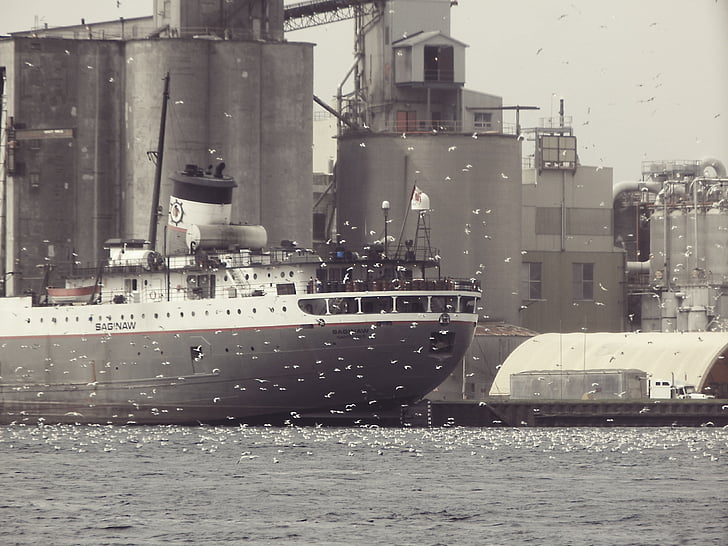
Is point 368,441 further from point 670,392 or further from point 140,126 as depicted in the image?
point 140,126

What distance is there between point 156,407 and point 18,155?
24.3 m

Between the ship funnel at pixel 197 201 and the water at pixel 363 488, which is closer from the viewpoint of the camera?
the water at pixel 363 488

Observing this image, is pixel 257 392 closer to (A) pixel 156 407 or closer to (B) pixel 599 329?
(A) pixel 156 407

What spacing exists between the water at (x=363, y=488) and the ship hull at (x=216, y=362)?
8.53 feet

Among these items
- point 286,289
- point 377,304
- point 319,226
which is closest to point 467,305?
point 377,304

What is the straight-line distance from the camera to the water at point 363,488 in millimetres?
43969

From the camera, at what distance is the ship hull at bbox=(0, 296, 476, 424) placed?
73438 mm

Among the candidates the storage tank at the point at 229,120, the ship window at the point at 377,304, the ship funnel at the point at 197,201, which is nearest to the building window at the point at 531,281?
the storage tank at the point at 229,120

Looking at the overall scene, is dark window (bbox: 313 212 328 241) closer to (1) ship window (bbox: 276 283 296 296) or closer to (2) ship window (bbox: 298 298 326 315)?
(1) ship window (bbox: 276 283 296 296)

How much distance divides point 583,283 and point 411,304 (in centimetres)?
4891

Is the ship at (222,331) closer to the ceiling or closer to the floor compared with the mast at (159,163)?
closer to the floor

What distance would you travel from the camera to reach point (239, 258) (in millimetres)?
77500

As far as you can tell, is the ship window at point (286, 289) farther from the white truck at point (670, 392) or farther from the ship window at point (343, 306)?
the white truck at point (670, 392)

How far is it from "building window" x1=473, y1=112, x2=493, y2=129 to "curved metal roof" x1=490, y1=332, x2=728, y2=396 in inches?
1223
